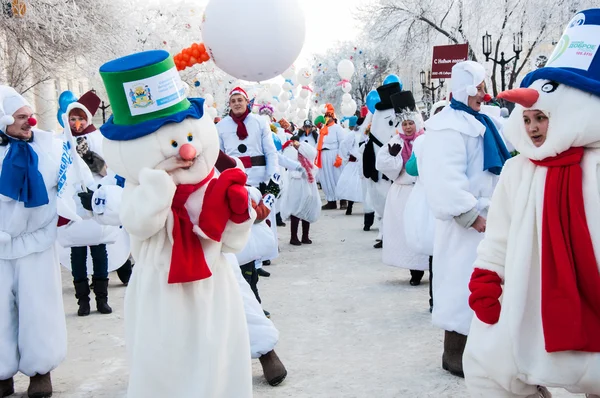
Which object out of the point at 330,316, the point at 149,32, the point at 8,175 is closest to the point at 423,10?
the point at 149,32

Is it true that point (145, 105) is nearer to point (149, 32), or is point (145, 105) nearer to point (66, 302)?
point (66, 302)

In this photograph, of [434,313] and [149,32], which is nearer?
[434,313]

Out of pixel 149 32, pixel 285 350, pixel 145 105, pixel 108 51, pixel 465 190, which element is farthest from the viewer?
pixel 149 32

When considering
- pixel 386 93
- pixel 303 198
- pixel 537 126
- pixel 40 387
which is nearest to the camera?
pixel 537 126

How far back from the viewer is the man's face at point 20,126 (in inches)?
181

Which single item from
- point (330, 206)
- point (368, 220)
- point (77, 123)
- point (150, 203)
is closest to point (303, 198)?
point (368, 220)

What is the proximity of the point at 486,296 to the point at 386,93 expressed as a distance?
567 cm

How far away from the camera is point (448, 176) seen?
4.37 metres

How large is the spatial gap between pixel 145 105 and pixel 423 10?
23325 mm

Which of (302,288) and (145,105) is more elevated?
(145,105)

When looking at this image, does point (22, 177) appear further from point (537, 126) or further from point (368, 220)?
point (368, 220)

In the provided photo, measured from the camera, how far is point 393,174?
749cm

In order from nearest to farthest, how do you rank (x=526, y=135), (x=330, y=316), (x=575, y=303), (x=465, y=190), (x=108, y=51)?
1. (x=575, y=303)
2. (x=526, y=135)
3. (x=465, y=190)
4. (x=330, y=316)
5. (x=108, y=51)

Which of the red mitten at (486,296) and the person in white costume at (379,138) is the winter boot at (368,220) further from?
the red mitten at (486,296)
